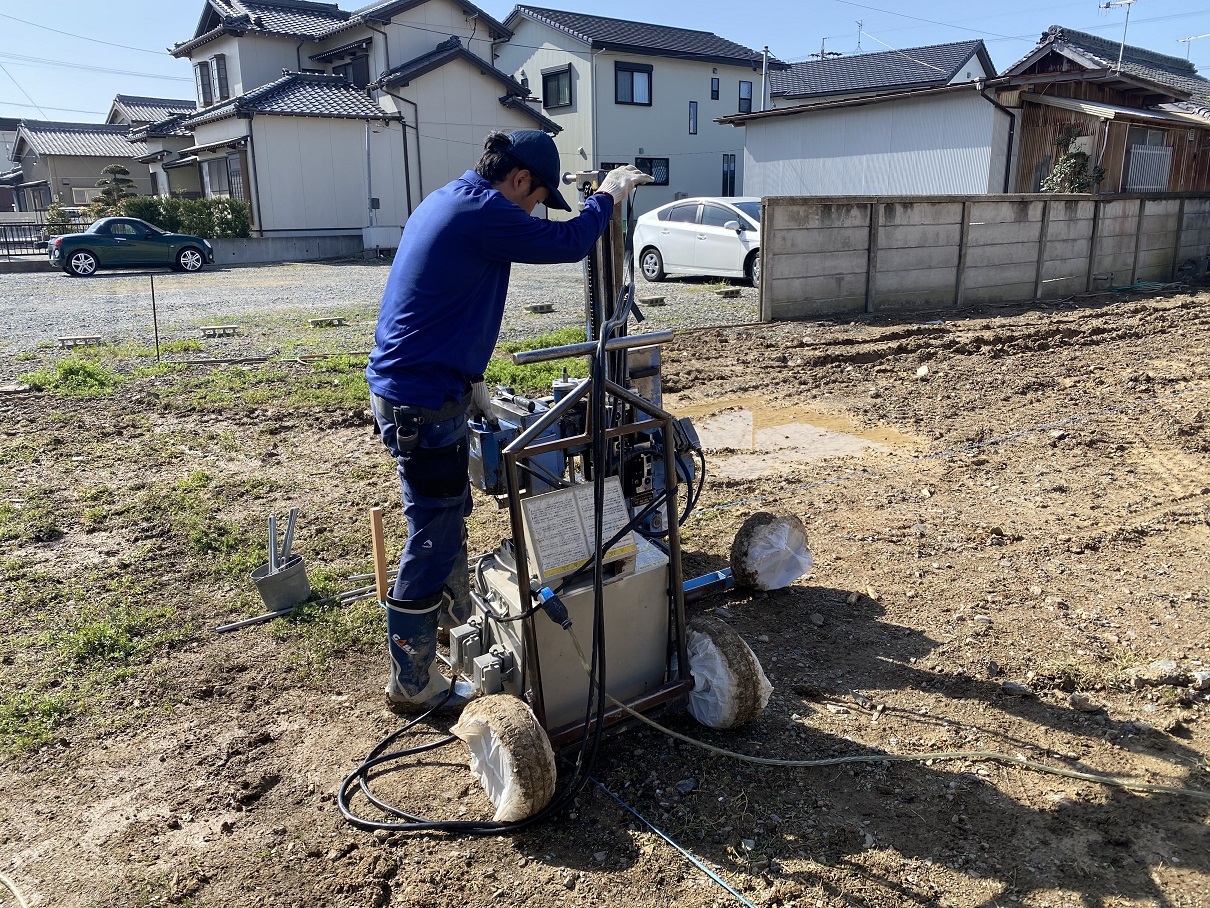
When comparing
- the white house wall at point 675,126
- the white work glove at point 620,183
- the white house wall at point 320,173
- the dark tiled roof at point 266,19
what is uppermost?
the dark tiled roof at point 266,19

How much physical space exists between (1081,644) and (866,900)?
1.72 metres

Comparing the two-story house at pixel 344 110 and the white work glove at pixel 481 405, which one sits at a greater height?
the two-story house at pixel 344 110

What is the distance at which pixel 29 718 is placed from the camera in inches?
122

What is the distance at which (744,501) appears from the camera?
512 cm

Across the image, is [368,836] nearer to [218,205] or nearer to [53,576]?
[53,576]

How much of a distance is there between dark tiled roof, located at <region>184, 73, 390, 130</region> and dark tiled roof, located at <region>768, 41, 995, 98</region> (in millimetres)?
Answer: 12324

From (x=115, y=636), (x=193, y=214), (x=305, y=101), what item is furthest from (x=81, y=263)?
(x=115, y=636)

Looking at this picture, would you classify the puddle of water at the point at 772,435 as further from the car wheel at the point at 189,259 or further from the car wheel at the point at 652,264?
the car wheel at the point at 189,259

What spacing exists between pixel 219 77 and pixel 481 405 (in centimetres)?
3107

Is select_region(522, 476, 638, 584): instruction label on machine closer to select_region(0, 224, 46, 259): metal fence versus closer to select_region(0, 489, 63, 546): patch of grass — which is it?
select_region(0, 489, 63, 546): patch of grass

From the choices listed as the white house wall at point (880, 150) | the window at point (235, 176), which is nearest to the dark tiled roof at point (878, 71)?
the white house wall at point (880, 150)

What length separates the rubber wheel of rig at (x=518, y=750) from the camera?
237cm

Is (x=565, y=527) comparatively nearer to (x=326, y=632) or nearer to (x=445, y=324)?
(x=445, y=324)

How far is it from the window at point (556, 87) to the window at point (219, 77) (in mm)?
10384
